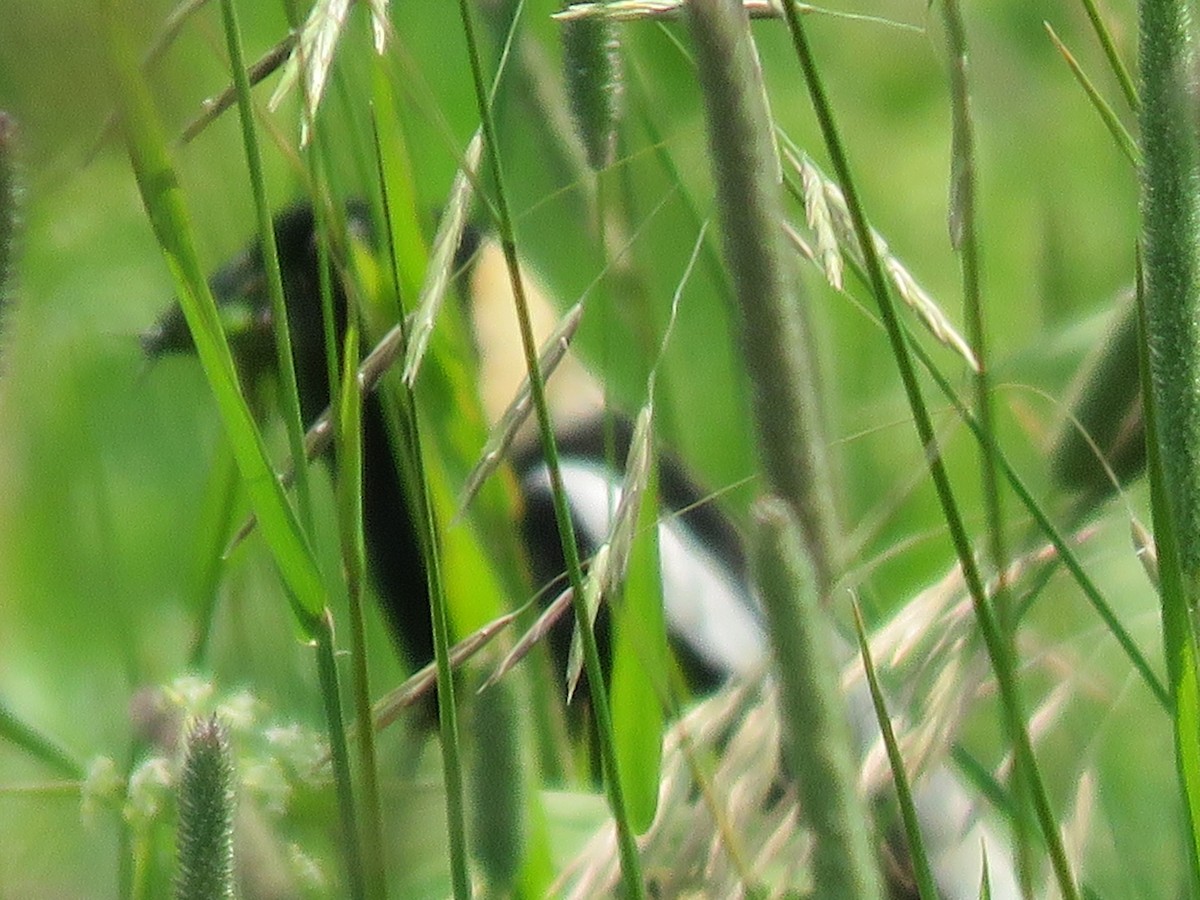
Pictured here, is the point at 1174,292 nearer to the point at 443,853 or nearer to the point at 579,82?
the point at 579,82

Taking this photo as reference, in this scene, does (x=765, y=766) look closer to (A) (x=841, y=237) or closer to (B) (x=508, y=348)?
(A) (x=841, y=237)

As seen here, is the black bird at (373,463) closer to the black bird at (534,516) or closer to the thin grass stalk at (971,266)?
the black bird at (534,516)

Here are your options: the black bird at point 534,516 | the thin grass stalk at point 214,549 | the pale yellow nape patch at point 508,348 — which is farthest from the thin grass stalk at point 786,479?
the pale yellow nape patch at point 508,348

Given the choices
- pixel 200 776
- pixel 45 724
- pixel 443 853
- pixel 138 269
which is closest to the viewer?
pixel 200 776

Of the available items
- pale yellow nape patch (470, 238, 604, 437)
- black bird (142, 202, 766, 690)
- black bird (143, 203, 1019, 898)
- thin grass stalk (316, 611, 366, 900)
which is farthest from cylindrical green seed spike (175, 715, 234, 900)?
pale yellow nape patch (470, 238, 604, 437)

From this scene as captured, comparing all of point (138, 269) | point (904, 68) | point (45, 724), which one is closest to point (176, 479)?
point (138, 269)
